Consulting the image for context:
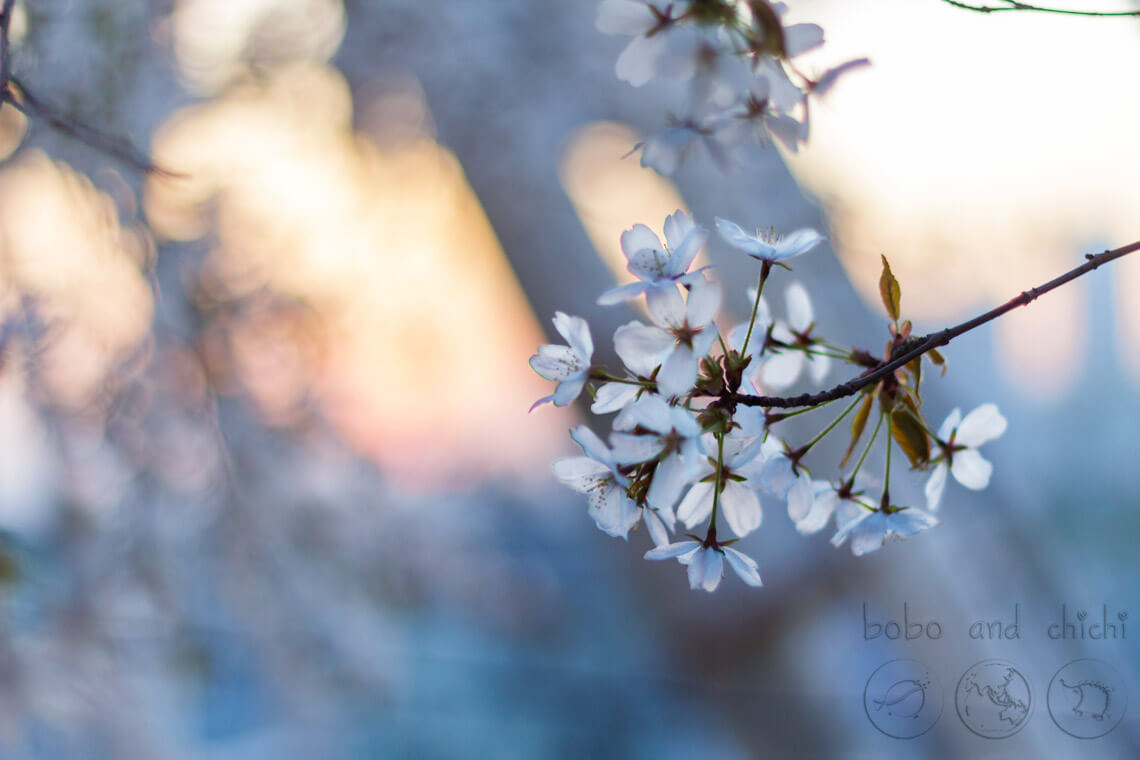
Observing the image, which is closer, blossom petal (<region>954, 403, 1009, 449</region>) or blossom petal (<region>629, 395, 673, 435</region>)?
blossom petal (<region>629, 395, 673, 435</region>)

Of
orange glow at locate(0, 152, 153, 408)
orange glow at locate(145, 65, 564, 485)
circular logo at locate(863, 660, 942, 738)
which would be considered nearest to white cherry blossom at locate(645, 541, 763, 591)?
circular logo at locate(863, 660, 942, 738)

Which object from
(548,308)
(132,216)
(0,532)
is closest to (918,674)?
(548,308)

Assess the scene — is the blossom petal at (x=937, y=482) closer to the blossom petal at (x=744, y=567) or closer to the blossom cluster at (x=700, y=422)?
the blossom cluster at (x=700, y=422)

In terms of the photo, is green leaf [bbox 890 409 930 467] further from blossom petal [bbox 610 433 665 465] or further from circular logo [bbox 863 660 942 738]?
circular logo [bbox 863 660 942 738]

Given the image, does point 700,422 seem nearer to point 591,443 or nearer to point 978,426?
point 591,443

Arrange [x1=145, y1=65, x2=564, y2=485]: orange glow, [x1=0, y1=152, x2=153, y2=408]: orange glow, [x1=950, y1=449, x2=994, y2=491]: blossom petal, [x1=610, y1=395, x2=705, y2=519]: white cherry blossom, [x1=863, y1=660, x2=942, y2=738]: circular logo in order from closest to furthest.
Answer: [x1=610, y1=395, x2=705, y2=519]: white cherry blossom < [x1=950, y1=449, x2=994, y2=491]: blossom petal < [x1=863, y1=660, x2=942, y2=738]: circular logo < [x1=0, y1=152, x2=153, y2=408]: orange glow < [x1=145, y1=65, x2=564, y2=485]: orange glow

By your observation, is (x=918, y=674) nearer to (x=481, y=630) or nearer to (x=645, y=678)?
(x=645, y=678)

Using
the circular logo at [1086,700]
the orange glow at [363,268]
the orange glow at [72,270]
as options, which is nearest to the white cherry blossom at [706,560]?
the circular logo at [1086,700]
